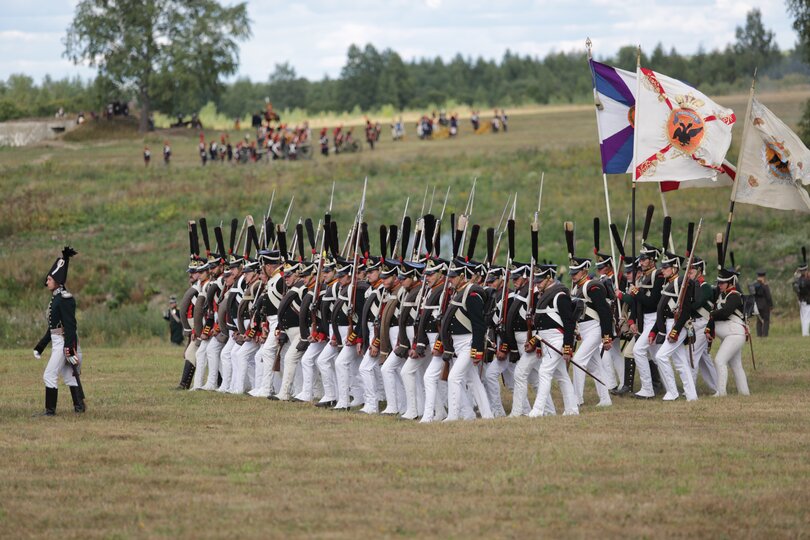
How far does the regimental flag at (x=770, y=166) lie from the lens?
18.6m

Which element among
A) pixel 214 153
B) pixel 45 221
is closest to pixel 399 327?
pixel 45 221

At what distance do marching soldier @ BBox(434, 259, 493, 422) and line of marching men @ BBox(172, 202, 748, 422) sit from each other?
0.06 ft

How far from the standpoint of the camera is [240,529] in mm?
10086

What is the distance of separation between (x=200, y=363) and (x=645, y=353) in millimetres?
7180

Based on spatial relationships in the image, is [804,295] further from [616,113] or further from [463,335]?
[463,335]

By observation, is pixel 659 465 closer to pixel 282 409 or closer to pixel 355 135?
pixel 282 409

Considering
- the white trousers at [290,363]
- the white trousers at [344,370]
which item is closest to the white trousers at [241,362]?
the white trousers at [290,363]

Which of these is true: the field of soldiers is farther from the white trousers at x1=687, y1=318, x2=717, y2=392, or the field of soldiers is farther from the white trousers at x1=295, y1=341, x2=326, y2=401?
the white trousers at x1=295, y1=341, x2=326, y2=401

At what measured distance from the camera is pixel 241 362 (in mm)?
19922

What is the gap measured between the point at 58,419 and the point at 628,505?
8416 mm

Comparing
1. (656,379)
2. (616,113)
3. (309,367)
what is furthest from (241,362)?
(616,113)

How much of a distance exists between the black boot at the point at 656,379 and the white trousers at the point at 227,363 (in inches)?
253

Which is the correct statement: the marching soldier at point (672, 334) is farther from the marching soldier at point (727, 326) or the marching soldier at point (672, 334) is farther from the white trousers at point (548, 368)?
the white trousers at point (548, 368)

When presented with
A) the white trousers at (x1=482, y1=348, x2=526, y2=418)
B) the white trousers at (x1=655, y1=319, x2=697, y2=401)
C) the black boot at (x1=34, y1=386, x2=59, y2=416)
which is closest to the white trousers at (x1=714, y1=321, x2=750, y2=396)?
the white trousers at (x1=655, y1=319, x2=697, y2=401)
